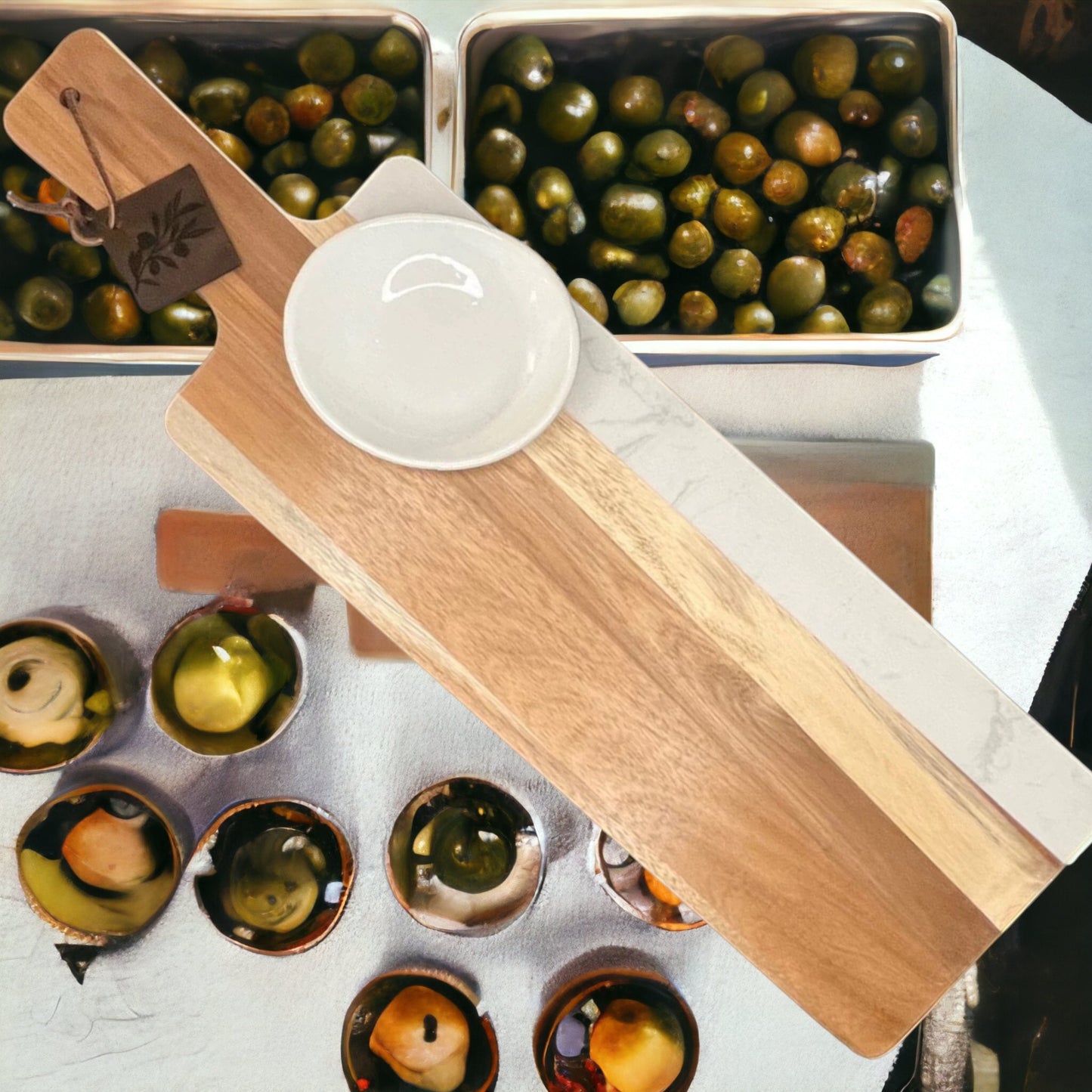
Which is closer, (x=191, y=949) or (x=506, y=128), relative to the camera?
(x=506, y=128)

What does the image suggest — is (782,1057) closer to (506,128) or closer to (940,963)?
(940,963)

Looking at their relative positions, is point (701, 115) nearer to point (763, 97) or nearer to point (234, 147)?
point (763, 97)

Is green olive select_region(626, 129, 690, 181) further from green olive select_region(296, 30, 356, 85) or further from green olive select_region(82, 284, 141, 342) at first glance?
green olive select_region(82, 284, 141, 342)

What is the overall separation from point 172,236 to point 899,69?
68cm

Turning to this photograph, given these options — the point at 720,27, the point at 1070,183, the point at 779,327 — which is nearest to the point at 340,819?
the point at 779,327

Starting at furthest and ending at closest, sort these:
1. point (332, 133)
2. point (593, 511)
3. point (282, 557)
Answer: point (282, 557)
point (332, 133)
point (593, 511)

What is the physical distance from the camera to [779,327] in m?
0.83

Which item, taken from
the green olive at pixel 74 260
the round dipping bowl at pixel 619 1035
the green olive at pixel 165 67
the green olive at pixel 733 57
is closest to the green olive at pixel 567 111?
the green olive at pixel 733 57

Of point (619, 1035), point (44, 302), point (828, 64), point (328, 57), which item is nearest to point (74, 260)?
point (44, 302)

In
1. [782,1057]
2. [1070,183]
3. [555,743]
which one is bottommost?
[782,1057]

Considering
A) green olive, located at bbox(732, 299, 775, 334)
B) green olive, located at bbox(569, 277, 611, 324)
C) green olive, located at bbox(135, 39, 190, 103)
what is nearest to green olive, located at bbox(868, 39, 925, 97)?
green olive, located at bbox(732, 299, 775, 334)

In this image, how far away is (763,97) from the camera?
2.59 feet

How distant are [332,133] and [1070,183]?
2.72 ft

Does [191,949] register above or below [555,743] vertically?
below
